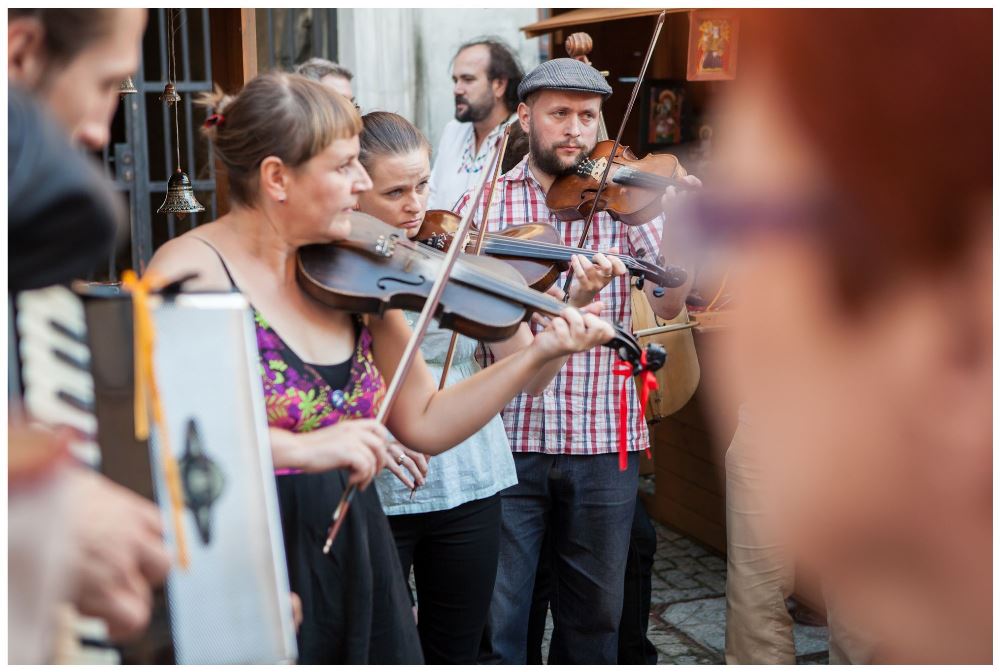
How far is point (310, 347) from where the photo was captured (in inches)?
64.4

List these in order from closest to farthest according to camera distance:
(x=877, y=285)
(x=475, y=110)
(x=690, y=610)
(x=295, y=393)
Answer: (x=877, y=285) < (x=295, y=393) < (x=690, y=610) < (x=475, y=110)

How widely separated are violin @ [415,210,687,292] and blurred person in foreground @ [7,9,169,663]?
5.36 ft

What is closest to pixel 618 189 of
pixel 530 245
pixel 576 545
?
pixel 530 245

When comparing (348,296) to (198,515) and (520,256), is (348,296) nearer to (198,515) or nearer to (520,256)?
(198,515)

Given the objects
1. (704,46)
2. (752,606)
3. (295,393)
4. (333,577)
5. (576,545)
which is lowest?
(752,606)

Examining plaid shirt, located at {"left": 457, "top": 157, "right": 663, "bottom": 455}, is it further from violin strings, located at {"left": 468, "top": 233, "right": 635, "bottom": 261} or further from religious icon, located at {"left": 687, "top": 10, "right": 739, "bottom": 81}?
religious icon, located at {"left": 687, "top": 10, "right": 739, "bottom": 81}

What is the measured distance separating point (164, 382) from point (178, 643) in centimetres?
27

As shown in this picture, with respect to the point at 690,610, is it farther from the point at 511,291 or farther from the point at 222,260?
the point at 222,260

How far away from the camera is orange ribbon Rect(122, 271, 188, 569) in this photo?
1.05 meters

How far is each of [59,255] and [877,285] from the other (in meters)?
0.49

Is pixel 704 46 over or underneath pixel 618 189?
over

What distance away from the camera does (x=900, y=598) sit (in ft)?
1.41

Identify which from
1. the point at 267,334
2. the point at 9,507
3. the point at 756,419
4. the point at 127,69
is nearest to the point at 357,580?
the point at 267,334

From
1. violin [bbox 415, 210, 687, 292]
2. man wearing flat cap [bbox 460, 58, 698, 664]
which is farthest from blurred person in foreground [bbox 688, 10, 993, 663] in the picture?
man wearing flat cap [bbox 460, 58, 698, 664]
